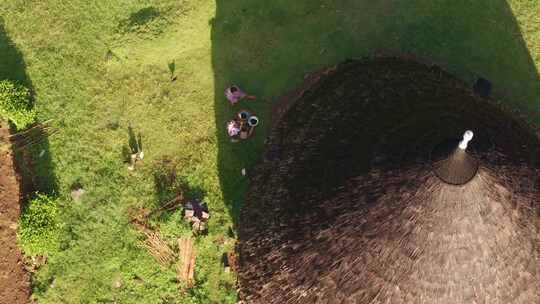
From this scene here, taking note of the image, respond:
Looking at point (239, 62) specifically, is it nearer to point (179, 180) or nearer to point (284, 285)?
point (179, 180)

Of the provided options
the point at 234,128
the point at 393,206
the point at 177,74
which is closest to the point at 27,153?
the point at 177,74

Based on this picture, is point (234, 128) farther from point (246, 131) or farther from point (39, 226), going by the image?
point (39, 226)

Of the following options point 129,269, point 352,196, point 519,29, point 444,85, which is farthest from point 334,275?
point 519,29

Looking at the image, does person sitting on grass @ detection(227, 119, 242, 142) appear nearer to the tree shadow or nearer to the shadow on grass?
the shadow on grass

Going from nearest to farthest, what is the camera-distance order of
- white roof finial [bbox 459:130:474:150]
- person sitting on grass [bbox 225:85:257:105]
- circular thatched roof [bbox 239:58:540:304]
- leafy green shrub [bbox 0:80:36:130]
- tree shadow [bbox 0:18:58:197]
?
white roof finial [bbox 459:130:474:150] → circular thatched roof [bbox 239:58:540:304] → leafy green shrub [bbox 0:80:36:130] → person sitting on grass [bbox 225:85:257:105] → tree shadow [bbox 0:18:58:197]

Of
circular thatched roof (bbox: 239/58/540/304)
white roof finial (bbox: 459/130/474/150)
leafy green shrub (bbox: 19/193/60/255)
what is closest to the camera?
white roof finial (bbox: 459/130/474/150)

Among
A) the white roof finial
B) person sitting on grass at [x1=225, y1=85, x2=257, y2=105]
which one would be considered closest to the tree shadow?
person sitting on grass at [x1=225, y1=85, x2=257, y2=105]

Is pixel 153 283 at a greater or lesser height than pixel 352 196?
lesser
